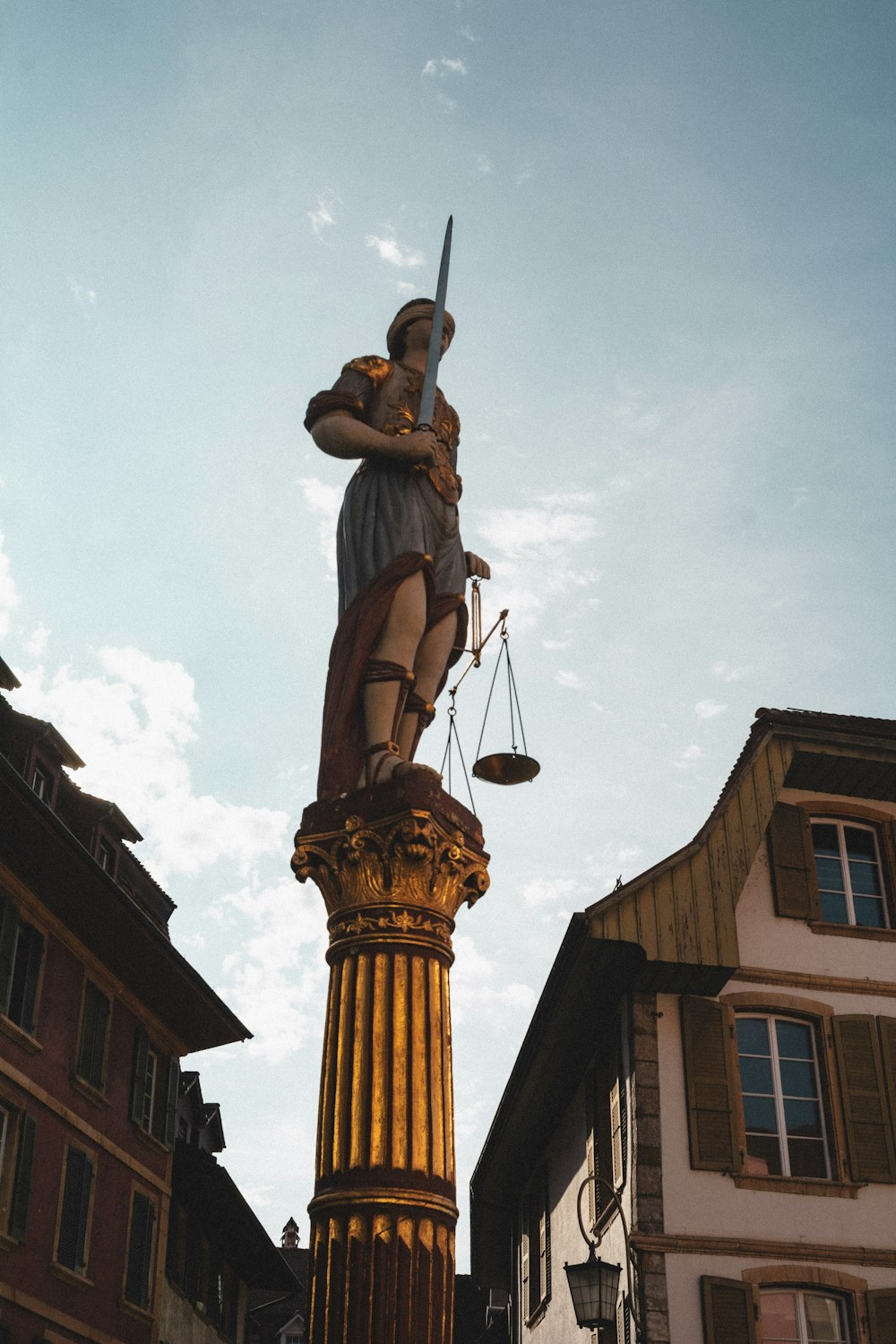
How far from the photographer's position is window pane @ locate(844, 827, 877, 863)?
786 inches

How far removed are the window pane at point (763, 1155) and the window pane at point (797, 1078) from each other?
711mm

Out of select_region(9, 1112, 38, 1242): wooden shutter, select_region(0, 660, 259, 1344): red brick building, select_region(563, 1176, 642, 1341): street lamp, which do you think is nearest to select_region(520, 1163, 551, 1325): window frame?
select_region(0, 660, 259, 1344): red brick building

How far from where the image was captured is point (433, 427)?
863cm

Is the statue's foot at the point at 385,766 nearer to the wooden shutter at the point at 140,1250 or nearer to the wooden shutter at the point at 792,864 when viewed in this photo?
the wooden shutter at the point at 792,864

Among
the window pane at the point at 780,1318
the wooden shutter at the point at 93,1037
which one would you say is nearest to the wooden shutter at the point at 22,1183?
the wooden shutter at the point at 93,1037

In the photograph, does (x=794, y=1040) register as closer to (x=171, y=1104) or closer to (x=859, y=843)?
(x=859, y=843)

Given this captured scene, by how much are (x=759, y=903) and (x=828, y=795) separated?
6.69 ft

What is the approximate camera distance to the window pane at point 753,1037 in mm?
17984

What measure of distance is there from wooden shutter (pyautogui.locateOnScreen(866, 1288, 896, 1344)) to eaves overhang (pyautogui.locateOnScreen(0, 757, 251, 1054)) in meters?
12.4

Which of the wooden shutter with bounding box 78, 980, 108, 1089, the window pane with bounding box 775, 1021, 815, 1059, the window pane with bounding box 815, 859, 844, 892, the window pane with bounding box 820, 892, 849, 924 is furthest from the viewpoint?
the wooden shutter with bounding box 78, 980, 108, 1089

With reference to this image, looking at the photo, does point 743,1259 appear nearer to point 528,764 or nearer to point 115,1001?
point 528,764

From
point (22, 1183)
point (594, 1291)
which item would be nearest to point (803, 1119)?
point (594, 1291)

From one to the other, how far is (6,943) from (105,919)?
9.74ft

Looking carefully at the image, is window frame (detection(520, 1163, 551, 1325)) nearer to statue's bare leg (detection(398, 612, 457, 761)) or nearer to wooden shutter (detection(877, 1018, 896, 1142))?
wooden shutter (detection(877, 1018, 896, 1142))
